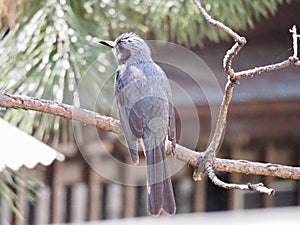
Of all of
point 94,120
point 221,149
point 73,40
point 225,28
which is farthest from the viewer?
point 221,149

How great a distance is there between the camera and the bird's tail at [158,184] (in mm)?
1156

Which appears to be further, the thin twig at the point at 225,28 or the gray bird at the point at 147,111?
the gray bird at the point at 147,111

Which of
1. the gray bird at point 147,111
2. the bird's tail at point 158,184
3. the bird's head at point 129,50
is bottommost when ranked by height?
the bird's tail at point 158,184

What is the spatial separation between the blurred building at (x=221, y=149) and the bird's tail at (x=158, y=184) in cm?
65

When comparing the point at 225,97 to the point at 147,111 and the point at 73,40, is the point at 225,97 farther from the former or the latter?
the point at 73,40

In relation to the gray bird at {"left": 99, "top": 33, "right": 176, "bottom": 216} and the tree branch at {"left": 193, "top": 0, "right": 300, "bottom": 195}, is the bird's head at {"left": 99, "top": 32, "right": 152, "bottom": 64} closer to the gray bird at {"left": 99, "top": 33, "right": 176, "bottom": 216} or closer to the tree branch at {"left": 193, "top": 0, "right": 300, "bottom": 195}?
the gray bird at {"left": 99, "top": 33, "right": 176, "bottom": 216}

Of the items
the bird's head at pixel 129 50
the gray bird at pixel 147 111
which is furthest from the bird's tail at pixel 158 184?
the bird's head at pixel 129 50

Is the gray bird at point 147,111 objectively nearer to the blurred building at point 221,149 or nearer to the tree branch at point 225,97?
the tree branch at point 225,97

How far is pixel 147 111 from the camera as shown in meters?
1.33

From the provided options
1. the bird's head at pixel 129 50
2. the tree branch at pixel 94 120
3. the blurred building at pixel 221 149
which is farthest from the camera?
the blurred building at pixel 221 149

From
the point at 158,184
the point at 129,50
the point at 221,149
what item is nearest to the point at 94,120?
the point at 158,184

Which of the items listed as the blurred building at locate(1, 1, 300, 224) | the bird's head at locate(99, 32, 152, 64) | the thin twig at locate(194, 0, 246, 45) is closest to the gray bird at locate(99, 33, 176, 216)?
the bird's head at locate(99, 32, 152, 64)

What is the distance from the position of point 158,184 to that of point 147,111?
0.16 meters

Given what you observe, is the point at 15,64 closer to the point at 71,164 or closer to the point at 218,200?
the point at 71,164
